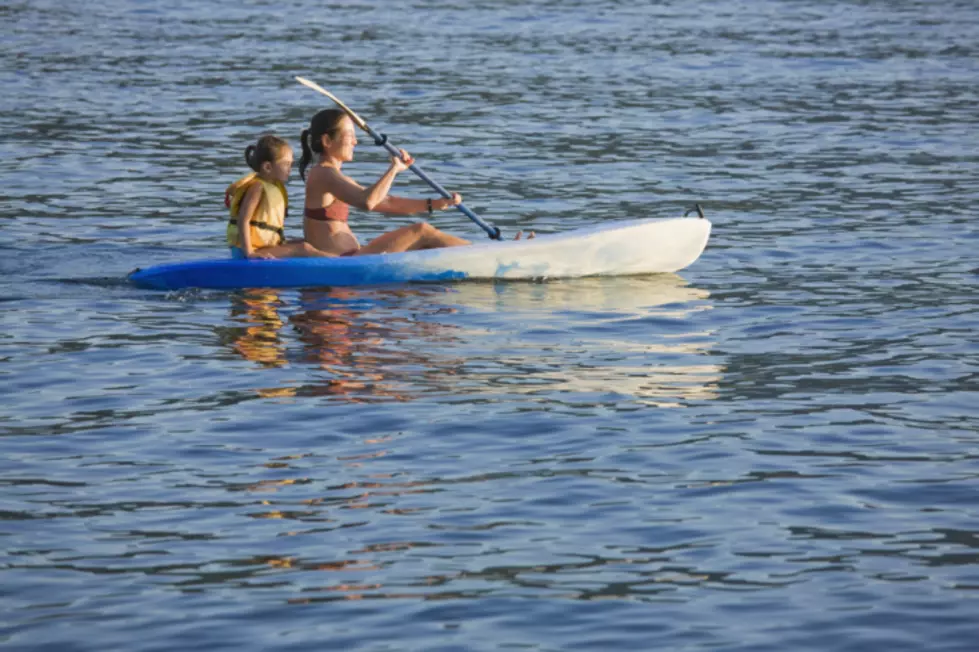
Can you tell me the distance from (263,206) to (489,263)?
148 centimetres

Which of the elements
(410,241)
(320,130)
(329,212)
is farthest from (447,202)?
(320,130)

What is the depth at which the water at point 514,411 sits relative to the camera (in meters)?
5.32

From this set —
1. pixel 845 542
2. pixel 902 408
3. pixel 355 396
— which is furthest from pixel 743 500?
pixel 355 396

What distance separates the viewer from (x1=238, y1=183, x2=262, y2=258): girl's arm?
404 inches

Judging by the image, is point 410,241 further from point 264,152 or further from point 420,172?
point 264,152

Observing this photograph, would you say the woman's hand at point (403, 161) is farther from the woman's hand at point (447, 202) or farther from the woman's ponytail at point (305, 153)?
the woman's ponytail at point (305, 153)

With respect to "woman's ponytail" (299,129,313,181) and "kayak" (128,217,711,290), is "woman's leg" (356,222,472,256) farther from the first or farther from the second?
"woman's ponytail" (299,129,313,181)

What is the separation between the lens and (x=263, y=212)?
34.1ft

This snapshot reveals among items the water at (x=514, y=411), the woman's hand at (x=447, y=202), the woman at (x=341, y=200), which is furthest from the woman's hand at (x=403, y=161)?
the water at (x=514, y=411)

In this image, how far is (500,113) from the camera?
60.7 ft

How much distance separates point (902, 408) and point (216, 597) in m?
3.64

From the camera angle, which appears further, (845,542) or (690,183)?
(690,183)

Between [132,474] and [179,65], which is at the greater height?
[179,65]

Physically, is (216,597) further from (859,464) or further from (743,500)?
(859,464)
